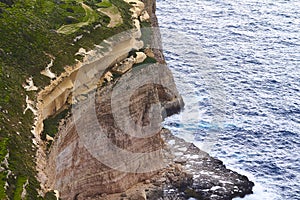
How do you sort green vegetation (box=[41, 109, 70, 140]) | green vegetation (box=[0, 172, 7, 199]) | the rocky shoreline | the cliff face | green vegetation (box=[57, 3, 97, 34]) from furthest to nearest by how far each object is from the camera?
the rocky shoreline, green vegetation (box=[57, 3, 97, 34]), the cliff face, green vegetation (box=[41, 109, 70, 140]), green vegetation (box=[0, 172, 7, 199])

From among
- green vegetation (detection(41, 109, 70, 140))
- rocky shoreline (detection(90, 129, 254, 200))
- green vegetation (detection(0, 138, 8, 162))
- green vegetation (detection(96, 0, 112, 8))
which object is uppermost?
green vegetation (detection(96, 0, 112, 8))

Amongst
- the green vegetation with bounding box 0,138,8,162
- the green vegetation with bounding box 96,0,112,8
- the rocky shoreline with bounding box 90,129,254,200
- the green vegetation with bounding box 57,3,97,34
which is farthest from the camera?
the green vegetation with bounding box 96,0,112,8

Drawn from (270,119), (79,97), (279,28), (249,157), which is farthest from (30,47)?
(279,28)

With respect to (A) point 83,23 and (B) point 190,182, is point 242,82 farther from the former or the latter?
(A) point 83,23

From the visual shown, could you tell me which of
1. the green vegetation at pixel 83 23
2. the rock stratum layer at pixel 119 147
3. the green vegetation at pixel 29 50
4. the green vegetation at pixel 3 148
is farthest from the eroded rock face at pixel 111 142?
the green vegetation at pixel 83 23

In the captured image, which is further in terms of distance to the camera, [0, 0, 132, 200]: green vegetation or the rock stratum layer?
the rock stratum layer

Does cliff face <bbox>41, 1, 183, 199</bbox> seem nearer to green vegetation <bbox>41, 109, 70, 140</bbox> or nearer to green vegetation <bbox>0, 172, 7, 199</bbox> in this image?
green vegetation <bbox>41, 109, 70, 140</bbox>

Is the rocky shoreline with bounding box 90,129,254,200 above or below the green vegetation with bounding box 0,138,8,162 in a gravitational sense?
below

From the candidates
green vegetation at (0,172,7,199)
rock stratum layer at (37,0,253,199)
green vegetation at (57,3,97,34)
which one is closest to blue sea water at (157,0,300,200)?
rock stratum layer at (37,0,253,199)
